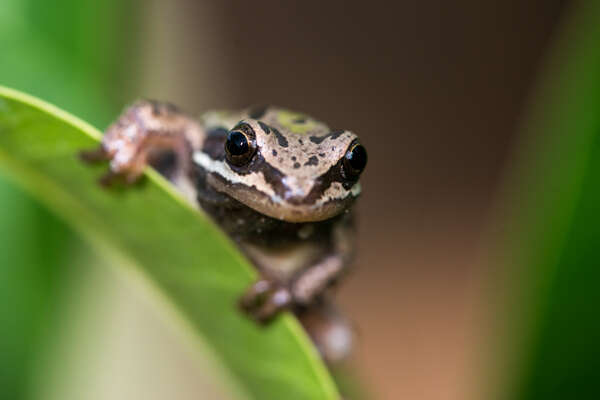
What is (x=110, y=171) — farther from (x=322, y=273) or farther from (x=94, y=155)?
(x=322, y=273)

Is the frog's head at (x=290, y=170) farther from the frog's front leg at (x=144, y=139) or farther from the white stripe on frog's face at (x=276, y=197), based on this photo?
the frog's front leg at (x=144, y=139)

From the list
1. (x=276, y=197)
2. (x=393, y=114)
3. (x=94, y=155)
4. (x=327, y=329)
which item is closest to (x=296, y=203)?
(x=276, y=197)

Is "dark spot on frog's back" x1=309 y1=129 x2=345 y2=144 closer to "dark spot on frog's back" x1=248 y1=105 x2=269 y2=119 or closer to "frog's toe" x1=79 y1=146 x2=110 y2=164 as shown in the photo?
"dark spot on frog's back" x1=248 y1=105 x2=269 y2=119

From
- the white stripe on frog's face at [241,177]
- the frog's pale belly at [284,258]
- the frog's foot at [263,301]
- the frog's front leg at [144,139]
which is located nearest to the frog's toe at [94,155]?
the frog's front leg at [144,139]

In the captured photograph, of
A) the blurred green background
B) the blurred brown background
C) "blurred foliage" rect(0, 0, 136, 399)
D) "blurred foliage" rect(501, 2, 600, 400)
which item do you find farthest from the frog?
the blurred brown background

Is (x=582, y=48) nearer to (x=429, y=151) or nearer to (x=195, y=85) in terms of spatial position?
(x=429, y=151)

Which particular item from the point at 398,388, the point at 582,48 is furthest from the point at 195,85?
the point at 582,48
